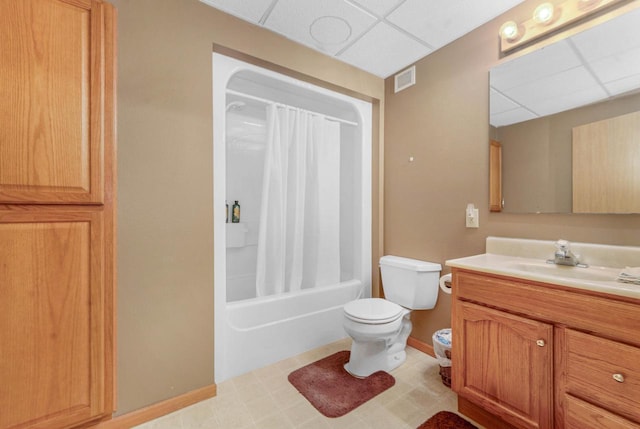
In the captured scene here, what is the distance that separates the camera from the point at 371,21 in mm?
1799

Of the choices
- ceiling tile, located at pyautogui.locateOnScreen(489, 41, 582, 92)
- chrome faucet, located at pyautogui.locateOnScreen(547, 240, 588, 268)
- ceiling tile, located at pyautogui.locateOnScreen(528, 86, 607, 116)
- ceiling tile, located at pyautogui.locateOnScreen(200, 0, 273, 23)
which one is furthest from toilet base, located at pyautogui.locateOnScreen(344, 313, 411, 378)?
ceiling tile, located at pyautogui.locateOnScreen(200, 0, 273, 23)

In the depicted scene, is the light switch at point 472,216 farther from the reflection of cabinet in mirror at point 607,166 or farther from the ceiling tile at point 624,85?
the ceiling tile at point 624,85

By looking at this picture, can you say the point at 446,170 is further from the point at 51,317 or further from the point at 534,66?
the point at 51,317

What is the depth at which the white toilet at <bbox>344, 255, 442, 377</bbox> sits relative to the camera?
5.95 ft

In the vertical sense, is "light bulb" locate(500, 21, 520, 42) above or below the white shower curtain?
above

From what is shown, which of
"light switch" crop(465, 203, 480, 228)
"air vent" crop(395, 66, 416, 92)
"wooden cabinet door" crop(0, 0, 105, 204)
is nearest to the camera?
"wooden cabinet door" crop(0, 0, 105, 204)

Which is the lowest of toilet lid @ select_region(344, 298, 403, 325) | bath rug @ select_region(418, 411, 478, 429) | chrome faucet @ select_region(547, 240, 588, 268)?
bath rug @ select_region(418, 411, 478, 429)

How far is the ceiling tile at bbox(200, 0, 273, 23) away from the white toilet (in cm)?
195

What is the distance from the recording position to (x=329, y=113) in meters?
2.91

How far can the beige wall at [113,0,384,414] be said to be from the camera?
4.83ft

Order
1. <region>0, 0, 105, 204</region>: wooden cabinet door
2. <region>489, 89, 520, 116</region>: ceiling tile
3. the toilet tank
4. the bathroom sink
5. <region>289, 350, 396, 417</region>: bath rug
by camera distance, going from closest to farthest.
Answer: <region>0, 0, 105, 204</region>: wooden cabinet door < the bathroom sink < <region>289, 350, 396, 417</region>: bath rug < <region>489, 89, 520, 116</region>: ceiling tile < the toilet tank

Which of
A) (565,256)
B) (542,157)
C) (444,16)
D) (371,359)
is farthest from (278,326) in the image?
(444,16)

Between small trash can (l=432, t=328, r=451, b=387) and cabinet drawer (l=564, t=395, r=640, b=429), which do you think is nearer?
cabinet drawer (l=564, t=395, r=640, b=429)

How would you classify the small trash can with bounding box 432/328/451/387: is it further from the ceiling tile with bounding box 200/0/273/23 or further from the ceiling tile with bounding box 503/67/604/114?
the ceiling tile with bounding box 200/0/273/23
